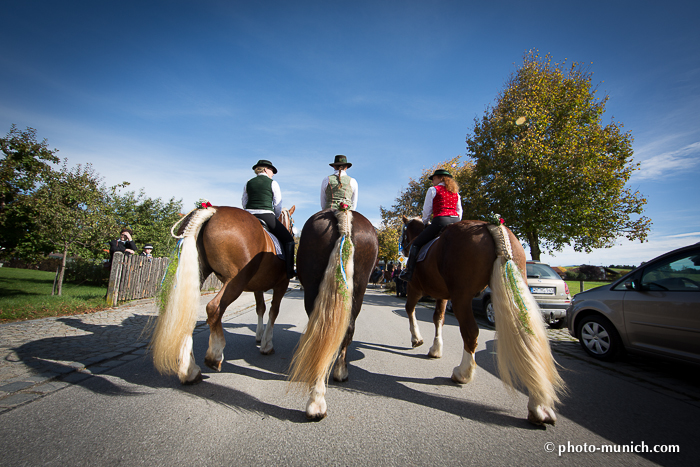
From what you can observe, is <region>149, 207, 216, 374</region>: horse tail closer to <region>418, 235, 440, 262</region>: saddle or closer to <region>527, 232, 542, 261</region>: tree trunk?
<region>418, 235, 440, 262</region>: saddle

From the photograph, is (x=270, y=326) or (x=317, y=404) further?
(x=270, y=326)

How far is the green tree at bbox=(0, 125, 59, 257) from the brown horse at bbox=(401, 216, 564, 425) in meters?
13.7

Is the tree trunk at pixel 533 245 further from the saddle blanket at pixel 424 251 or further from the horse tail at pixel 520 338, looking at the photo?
the horse tail at pixel 520 338

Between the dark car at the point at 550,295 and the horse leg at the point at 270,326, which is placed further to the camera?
the dark car at the point at 550,295

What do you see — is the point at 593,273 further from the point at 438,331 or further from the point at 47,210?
the point at 47,210

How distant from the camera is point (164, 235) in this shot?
Answer: 19.5m

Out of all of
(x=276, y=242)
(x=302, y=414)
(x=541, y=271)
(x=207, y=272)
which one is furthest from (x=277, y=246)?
(x=541, y=271)

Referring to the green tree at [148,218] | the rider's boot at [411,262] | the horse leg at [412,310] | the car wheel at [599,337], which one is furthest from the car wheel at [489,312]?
the green tree at [148,218]

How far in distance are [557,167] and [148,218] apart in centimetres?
2593

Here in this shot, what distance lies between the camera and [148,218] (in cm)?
2173

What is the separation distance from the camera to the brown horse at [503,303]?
8.08 ft

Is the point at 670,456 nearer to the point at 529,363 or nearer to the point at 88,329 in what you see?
the point at 529,363

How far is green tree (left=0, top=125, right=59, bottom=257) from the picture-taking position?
37.7ft

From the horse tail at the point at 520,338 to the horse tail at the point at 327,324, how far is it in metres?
1.42
